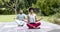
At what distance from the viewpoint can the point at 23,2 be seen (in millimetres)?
40469

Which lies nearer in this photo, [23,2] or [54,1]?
[54,1]

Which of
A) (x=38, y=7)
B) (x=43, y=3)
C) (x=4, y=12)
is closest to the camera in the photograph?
(x=43, y=3)

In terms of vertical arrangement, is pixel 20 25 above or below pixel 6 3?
below

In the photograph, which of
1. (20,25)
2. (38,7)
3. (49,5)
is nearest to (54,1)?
(49,5)

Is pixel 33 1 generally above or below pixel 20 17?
above

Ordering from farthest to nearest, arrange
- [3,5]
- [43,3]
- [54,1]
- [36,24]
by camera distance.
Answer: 1. [3,5]
2. [43,3]
3. [54,1]
4. [36,24]

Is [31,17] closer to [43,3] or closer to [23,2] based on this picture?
[43,3]

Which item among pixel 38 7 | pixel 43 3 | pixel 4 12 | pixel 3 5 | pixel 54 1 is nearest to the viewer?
pixel 54 1

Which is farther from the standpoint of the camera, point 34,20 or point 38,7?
point 38,7

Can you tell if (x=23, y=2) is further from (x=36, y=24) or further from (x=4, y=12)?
(x=36, y=24)

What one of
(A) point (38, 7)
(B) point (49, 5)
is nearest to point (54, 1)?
(B) point (49, 5)

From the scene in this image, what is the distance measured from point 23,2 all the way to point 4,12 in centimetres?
435

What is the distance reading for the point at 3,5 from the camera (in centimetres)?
→ 4162

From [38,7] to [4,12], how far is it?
8.56 meters
